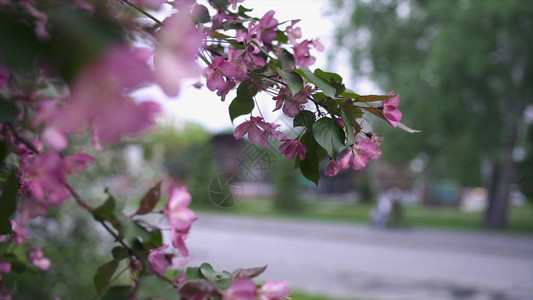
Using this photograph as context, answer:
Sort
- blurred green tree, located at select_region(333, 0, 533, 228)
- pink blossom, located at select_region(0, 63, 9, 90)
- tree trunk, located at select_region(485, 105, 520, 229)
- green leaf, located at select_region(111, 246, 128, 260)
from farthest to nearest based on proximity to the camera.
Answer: tree trunk, located at select_region(485, 105, 520, 229) → blurred green tree, located at select_region(333, 0, 533, 228) → green leaf, located at select_region(111, 246, 128, 260) → pink blossom, located at select_region(0, 63, 9, 90)

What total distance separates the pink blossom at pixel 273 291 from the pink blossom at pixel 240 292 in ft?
0.12

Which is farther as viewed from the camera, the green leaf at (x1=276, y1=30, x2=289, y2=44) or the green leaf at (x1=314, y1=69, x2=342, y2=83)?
the green leaf at (x1=276, y1=30, x2=289, y2=44)

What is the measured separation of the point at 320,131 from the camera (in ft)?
2.78

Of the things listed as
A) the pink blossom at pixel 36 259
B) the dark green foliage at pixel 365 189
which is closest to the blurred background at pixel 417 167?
the pink blossom at pixel 36 259

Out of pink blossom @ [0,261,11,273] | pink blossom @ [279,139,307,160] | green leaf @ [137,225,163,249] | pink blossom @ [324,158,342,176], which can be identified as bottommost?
pink blossom @ [0,261,11,273]

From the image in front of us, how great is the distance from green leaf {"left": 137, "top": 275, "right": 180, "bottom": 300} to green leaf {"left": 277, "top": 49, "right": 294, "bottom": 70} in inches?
19.7

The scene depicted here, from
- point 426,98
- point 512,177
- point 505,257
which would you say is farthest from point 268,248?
point 512,177

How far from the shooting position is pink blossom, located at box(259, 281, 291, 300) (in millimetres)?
718

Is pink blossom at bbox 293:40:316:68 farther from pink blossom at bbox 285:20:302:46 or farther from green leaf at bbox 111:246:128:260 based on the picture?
green leaf at bbox 111:246:128:260

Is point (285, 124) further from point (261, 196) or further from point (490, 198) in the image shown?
point (261, 196)

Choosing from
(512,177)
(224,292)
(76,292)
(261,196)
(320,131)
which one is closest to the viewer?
(224,292)

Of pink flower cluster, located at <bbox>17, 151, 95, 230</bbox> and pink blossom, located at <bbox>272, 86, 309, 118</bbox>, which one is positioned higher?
pink blossom, located at <bbox>272, 86, 309, 118</bbox>

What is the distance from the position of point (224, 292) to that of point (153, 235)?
0.13m

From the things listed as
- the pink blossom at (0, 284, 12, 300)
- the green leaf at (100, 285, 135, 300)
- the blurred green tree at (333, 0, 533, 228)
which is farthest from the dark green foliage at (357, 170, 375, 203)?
the green leaf at (100, 285, 135, 300)
